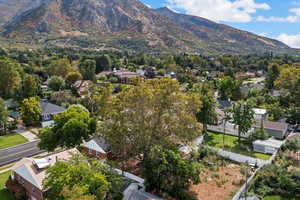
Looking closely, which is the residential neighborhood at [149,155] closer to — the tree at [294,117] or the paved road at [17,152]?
the tree at [294,117]

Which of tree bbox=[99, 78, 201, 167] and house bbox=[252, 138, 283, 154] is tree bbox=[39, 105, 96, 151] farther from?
house bbox=[252, 138, 283, 154]

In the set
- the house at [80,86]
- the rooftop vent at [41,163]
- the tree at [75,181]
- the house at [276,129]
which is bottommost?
the house at [276,129]

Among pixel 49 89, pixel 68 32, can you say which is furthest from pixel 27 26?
pixel 49 89

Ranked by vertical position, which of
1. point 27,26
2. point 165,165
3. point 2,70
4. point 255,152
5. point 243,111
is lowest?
point 255,152

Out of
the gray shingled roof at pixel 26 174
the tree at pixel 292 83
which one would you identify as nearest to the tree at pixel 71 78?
the gray shingled roof at pixel 26 174

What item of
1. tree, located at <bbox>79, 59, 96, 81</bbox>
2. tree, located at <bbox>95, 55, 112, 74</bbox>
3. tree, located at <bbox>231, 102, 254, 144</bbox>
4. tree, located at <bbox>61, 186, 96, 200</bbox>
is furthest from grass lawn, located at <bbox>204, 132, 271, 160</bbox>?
tree, located at <bbox>95, 55, 112, 74</bbox>

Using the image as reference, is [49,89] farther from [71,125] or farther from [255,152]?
[255,152]

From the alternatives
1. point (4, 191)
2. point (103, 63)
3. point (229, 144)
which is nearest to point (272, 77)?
point (229, 144)

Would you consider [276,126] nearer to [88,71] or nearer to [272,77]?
[272,77]
